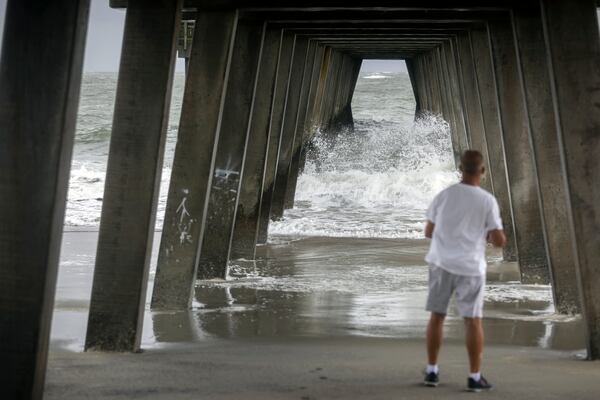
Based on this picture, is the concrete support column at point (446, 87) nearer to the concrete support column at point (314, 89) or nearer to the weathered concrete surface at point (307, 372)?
the concrete support column at point (314, 89)

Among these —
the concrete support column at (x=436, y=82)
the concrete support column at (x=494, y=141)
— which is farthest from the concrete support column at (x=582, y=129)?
the concrete support column at (x=436, y=82)

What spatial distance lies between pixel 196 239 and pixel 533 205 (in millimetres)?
4048

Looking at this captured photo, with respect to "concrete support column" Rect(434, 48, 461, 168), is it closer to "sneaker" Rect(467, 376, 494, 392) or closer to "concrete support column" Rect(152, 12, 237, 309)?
"concrete support column" Rect(152, 12, 237, 309)

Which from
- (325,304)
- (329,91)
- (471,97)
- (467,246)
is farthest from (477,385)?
(329,91)

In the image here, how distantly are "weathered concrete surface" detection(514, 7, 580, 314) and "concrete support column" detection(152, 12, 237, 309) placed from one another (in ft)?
9.15

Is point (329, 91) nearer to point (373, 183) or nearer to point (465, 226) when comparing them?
point (373, 183)

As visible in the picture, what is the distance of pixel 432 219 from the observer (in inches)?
192

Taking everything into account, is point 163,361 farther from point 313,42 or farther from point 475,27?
point 313,42

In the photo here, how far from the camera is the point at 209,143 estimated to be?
8.25m

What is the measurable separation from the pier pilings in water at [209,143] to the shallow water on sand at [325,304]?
0.43 m

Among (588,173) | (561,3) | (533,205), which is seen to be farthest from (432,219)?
(533,205)

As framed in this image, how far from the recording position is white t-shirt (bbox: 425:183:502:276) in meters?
4.77

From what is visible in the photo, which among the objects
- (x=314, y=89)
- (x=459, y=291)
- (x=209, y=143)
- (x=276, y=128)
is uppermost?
(x=314, y=89)

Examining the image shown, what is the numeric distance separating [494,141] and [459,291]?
7917 millimetres
